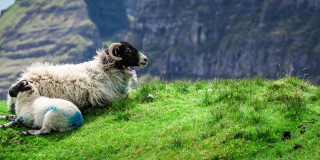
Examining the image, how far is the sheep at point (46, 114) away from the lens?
30.1ft

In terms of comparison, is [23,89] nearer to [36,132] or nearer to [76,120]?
[36,132]

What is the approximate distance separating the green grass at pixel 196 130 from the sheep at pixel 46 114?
0.25 m

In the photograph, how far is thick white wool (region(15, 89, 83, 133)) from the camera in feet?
30.2

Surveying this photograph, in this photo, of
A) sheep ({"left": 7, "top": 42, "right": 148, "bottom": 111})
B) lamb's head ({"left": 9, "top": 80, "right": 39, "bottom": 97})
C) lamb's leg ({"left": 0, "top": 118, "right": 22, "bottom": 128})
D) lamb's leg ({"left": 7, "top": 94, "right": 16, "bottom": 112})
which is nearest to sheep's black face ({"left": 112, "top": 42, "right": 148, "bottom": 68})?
sheep ({"left": 7, "top": 42, "right": 148, "bottom": 111})

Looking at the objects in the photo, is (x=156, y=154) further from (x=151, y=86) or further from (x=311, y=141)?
(x=151, y=86)

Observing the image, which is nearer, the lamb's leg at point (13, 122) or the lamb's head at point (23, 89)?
the lamb's leg at point (13, 122)

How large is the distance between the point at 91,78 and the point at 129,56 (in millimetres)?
1731

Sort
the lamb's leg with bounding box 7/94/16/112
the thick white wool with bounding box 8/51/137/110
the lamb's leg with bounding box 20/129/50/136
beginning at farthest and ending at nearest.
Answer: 1. the lamb's leg with bounding box 7/94/16/112
2. the thick white wool with bounding box 8/51/137/110
3. the lamb's leg with bounding box 20/129/50/136

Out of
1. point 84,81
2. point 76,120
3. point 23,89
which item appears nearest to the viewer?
point 76,120

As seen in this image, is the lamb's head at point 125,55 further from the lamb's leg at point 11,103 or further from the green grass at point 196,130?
the lamb's leg at point 11,103

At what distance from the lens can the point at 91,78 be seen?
40.1 feet

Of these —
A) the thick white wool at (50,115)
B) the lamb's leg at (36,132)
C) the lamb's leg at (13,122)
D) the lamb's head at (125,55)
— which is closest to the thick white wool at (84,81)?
the lamb's head at (125,55)

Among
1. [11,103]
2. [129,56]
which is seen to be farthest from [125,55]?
[11,103]

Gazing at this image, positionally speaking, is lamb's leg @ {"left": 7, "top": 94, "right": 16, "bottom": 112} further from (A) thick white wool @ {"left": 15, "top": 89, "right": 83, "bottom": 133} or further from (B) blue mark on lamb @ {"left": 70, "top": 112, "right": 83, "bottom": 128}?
(B) blue mark on lamb @ {"left": 70, "top": 112, "right": 83, "bottom": 128}
